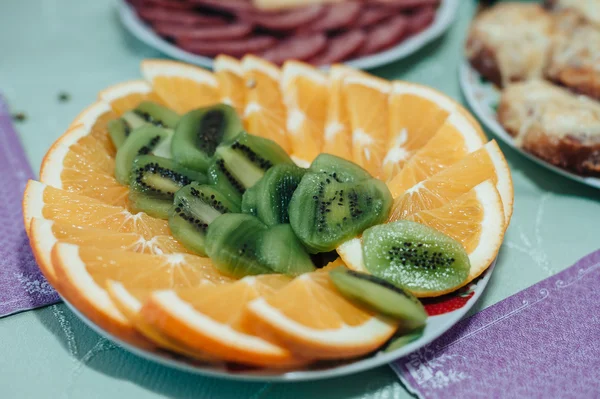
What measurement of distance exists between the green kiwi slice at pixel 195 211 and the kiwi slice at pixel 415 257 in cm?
64

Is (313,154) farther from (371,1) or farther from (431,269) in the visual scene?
(371,1)

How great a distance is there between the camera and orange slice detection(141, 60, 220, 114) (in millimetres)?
3076

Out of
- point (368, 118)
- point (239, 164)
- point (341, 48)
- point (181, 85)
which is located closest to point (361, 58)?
point (341, 48)

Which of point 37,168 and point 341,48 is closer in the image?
point 37,168

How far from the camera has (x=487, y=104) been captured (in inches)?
136

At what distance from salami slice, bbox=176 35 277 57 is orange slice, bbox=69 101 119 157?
39.9 inches

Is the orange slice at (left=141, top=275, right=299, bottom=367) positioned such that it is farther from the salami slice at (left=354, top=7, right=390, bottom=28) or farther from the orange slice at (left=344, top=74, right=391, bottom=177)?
the salami slice at (left=354, top=7, right=390, bottom=28)

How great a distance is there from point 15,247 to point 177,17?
6.58 ft

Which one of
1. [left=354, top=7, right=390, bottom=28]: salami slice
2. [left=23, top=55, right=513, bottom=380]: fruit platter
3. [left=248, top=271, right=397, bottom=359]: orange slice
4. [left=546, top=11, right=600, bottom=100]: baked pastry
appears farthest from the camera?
[left=354, top=7, right=390, bottom=28]: salami slice

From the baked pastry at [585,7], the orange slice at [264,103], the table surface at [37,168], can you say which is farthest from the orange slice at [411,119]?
the baked pastry at [585,7]

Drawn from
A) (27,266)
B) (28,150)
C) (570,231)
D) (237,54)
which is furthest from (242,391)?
(237,54)

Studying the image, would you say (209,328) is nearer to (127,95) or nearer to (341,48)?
(127,95)

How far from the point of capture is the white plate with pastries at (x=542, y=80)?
9.65ft

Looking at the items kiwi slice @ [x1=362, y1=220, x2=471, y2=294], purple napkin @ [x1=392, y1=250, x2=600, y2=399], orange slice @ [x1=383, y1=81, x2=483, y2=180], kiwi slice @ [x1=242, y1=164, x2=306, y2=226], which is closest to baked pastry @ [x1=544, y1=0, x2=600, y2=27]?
orange slice @ [x1=383, y1=81, x2=483, y2=180]
